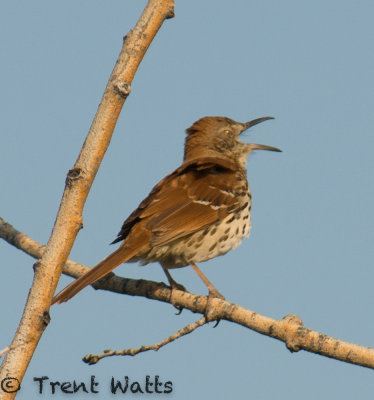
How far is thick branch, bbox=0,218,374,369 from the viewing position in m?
3.65

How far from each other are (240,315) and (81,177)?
4.67ft

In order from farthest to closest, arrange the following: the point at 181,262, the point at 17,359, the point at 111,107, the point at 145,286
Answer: the point at 181,262 < the point at 145,286 < the point at 111,107 < the point at 17,359

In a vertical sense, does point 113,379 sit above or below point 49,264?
below

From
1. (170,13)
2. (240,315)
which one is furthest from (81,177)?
(240,315)

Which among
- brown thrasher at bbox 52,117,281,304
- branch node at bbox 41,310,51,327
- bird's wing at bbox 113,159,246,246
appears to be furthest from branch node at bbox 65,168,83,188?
bird's wing at bbox 113,159,246,246

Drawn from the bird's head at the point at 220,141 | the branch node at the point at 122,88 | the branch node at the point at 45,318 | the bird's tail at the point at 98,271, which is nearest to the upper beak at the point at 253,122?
the bird's head at the point at 220,141

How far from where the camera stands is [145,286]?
16.4 ft

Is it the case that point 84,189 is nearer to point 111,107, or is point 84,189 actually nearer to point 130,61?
point 111,107

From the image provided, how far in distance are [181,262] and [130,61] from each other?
2.84 meters

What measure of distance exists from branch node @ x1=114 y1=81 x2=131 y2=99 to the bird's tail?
1.62m

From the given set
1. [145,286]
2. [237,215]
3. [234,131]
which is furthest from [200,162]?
[145,286]

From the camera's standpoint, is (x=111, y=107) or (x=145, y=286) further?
(x=145, y=286)

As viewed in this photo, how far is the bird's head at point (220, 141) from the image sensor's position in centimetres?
729

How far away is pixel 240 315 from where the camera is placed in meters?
4.12
